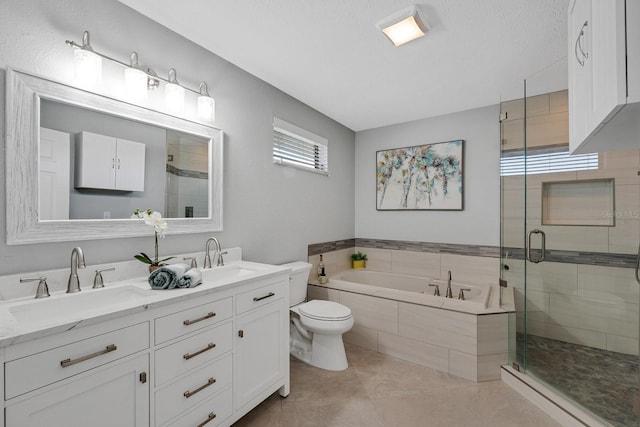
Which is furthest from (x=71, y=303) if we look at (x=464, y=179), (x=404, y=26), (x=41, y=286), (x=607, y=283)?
(x=464, y=179)

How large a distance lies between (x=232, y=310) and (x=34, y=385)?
777 mm

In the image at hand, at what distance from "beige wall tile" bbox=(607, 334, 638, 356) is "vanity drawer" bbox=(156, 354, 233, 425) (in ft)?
8.31

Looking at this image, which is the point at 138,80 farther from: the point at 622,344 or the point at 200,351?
the point at 622,344

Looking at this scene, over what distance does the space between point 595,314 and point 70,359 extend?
317 centimetres

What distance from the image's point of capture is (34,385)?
91cm

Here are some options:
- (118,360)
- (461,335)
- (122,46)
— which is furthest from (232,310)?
(461,335)

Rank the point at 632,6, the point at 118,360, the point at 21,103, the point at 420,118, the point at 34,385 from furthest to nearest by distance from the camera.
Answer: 1. the point at 420,118
2. the point at 21,103
3. the point at 118,360
4. the point at 34,385
5. the point at 632,6

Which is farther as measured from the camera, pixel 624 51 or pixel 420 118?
pixel 420 118

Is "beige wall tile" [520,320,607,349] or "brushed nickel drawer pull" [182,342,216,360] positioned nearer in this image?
"brushed nickel drawer pull" [182,342,216,360]

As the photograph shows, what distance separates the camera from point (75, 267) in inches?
52.6

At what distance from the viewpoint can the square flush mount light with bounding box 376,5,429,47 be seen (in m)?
1.64

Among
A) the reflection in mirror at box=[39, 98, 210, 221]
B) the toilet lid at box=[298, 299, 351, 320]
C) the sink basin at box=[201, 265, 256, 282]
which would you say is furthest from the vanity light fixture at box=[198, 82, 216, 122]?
the toilet lid at box=[298, 299, 351, 320]

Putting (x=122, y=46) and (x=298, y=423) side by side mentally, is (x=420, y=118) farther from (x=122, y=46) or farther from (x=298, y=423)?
(x=298, y=423)

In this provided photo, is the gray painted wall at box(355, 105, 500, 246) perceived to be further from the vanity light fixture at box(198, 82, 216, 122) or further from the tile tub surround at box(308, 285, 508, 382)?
the vanity light fixture at box(198, 82, 216, 122)
